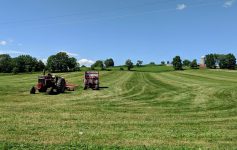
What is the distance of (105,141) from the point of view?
12.3 metres

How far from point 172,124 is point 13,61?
132646 millimetres

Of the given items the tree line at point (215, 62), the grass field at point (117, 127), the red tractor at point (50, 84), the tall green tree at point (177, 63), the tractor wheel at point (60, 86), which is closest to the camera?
the grass field at point (117, 127)

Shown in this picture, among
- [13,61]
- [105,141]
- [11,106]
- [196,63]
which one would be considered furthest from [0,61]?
[105,141]

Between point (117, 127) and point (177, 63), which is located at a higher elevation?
point (177, 63)

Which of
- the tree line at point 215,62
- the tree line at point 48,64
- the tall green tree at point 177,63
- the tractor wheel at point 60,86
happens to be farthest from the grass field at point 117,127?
the tree line at point 215,62

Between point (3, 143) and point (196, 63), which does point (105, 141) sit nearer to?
point (3, 143)

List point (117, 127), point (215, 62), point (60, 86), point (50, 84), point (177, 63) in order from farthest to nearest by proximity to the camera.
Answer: point (215, 62), point (177, 63), point (60, 86), point (50, 84), point (117, 127)

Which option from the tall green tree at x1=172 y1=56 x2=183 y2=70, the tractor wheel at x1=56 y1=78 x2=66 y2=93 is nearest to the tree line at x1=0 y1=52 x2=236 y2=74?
the tall green tree at x1=172 y1=56 x2=183 y2=70

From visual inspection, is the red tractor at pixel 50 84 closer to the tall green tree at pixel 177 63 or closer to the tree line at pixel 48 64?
the tree line at pixel 48 64

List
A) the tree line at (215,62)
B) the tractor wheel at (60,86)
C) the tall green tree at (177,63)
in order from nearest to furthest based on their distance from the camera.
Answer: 1. the tractor wheel at (60,86)
2. the tall green tree at (177,63)
3. the tree line at (215,62)

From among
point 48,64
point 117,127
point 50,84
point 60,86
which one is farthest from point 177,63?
point 117,127

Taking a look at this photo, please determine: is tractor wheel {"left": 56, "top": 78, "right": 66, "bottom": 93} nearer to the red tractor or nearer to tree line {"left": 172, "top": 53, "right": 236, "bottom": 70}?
the red tractor

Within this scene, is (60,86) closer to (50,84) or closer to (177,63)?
(50,84)

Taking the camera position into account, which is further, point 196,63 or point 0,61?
point 196,63
